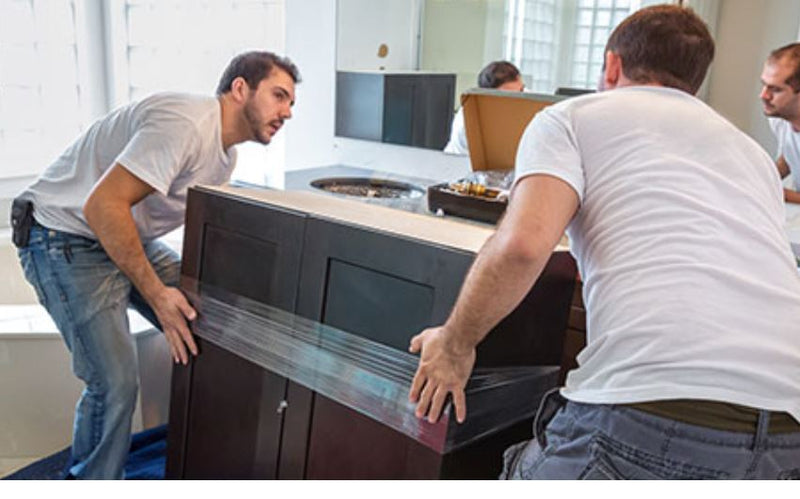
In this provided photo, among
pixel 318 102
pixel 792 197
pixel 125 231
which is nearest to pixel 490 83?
pixel 318 102

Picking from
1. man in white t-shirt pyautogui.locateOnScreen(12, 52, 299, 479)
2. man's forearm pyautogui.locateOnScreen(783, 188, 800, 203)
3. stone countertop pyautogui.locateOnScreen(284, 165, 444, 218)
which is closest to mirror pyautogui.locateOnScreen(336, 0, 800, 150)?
man's forearm pyautogui.locateOnScreen(783, 188, 800, 203)

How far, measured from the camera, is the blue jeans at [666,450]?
945 millimetres

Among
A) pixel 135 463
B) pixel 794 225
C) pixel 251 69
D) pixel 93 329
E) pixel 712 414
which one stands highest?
pixel 251 69

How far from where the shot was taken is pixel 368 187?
2486mm

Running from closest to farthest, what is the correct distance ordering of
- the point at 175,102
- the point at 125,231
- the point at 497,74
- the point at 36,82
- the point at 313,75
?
the point at 125,231
the point at 175,102
the point at 497,74
the point at 313,75
the point at 36,82

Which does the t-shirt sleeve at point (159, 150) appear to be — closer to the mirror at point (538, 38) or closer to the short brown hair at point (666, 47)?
the short brown hair at point (666, 47)

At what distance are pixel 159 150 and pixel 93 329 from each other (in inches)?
19.9

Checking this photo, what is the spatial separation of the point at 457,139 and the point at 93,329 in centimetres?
138

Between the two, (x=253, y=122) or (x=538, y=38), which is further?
(x=538, y=38)

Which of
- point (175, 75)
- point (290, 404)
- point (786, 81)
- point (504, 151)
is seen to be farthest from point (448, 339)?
point (175, 75)

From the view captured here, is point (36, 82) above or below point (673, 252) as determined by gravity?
above

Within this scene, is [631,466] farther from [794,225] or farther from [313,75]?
[313,75]

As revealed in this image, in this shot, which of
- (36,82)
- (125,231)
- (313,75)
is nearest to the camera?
(125,231)
